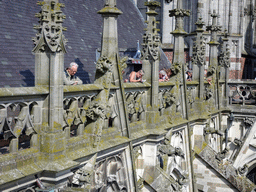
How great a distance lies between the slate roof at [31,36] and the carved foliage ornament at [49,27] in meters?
1.65

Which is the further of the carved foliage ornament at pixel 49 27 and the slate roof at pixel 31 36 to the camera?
the slate roof at pixel 31 36

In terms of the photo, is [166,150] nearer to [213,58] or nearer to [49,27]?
[49,27]

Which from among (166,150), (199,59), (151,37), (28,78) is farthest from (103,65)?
(199,59)

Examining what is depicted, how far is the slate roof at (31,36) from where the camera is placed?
356 inches

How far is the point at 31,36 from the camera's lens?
10367 millimetres

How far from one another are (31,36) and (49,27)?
11.3 feet

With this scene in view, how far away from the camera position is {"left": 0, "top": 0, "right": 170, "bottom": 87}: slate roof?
9055 mm

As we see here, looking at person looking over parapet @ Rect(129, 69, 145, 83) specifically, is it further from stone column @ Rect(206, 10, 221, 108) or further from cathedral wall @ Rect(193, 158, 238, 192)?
stone column @ Rect(206, 10, 221, 108)

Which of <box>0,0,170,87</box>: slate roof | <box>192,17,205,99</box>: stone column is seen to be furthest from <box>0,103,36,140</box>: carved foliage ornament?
<box>192,17,205,99</box>: stone column

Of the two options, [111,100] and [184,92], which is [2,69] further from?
[184,92]

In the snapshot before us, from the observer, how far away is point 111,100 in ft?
30.6

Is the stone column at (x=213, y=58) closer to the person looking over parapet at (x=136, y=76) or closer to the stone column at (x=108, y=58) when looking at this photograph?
the person looking over parapet at (x=136, y=76)

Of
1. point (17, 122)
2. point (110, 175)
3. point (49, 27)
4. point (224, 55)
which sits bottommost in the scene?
point (110, 175)

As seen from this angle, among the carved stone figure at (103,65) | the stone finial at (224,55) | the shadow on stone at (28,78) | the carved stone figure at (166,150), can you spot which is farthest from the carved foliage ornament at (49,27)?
the stone finial at (224,55)
